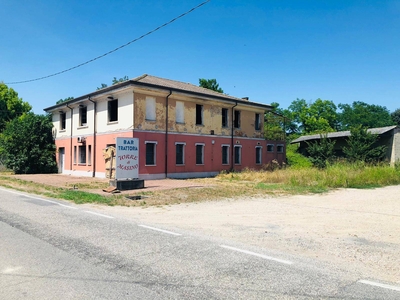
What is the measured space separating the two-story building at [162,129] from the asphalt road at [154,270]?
17586mm

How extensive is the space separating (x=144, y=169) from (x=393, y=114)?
8228 cm

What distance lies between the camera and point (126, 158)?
58.1ft

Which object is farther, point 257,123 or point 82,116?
point 257,123

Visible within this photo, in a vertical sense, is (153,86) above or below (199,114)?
above

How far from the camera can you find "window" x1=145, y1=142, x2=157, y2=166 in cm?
2539

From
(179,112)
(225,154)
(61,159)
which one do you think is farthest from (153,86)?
(61,159)

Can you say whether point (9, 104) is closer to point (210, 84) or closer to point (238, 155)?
point (210, 84)

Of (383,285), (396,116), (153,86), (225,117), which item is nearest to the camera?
(383,285)

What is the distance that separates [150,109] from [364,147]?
21739 millimetres

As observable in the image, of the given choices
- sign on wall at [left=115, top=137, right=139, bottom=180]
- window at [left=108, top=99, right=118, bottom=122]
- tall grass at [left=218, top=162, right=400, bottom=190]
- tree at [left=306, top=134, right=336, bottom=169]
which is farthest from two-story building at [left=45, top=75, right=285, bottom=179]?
tall grass at [left=218, top=162, right=400, bottom=190]

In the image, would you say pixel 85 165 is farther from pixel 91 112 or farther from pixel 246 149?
pixel 246 149

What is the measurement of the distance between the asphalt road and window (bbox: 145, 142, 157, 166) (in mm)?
17386

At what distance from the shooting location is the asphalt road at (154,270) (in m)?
4.34

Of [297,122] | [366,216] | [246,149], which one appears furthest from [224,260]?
[297,122]
